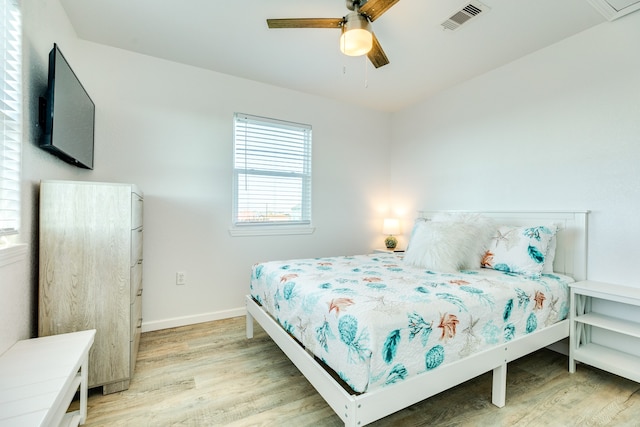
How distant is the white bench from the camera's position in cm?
93

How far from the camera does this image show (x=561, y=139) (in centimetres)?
236

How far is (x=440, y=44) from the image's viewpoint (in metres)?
2.41

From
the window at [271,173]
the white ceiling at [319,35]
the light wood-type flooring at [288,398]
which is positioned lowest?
the light wood-type flooring at [288,398]

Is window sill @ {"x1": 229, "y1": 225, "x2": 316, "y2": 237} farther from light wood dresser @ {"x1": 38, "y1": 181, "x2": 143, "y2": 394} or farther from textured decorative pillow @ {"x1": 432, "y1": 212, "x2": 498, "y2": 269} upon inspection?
textured decorative pillow @ {"x1": 432, "y1": 212, "x2": 498, "y2": 269}

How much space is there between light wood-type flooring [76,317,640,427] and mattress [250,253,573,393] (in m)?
0.38

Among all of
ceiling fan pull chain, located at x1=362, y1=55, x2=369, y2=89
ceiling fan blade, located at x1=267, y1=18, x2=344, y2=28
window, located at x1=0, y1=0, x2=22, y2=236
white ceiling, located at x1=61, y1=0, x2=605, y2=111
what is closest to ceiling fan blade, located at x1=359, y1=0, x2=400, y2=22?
ceiling fan blade, located at x1=267, y1=18, x2=344, y2=28

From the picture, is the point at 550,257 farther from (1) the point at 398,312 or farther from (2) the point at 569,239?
(1) the point at 398,312

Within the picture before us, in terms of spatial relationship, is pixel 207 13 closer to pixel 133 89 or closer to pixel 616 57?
pixel 133 89

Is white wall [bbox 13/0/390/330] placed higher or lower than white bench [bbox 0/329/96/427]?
higher

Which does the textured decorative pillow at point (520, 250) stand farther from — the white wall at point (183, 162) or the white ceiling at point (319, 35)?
the white wall at point (183, 162)

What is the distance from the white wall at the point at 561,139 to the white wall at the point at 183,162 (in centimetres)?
156

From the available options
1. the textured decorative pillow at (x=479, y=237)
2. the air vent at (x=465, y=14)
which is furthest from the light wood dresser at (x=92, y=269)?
the air vent at (x=465, y=14)

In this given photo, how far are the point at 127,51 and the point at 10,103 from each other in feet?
5.23

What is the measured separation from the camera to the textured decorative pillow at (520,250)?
83.1 inches
